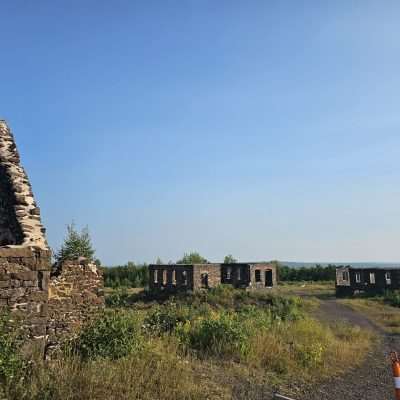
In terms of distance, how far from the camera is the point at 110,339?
7.91m

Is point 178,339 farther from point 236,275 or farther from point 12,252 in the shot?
point 236,275

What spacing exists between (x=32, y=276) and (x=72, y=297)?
7.48 ft

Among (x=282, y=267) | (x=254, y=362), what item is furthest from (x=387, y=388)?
(x=282, y=267)

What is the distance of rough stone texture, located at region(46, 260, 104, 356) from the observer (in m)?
9.21

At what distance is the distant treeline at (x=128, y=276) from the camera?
4764 centimetres

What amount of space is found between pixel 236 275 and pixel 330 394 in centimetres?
2686

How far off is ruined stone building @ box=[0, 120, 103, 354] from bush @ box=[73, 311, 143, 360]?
0.70 meters

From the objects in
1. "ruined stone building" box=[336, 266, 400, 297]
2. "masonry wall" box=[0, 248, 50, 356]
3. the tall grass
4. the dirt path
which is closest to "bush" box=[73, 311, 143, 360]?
the tall grass

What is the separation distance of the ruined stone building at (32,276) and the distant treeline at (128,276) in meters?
37.9

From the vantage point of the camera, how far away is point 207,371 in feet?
27.3

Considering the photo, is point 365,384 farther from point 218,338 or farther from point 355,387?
point 218,338

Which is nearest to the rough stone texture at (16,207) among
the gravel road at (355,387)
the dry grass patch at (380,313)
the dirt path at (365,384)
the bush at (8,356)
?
the bush at (8,356)

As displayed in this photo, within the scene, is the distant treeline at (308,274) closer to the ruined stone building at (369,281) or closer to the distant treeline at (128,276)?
the ruined stone building at (369,281)

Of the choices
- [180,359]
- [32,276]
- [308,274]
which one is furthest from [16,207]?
[308,274]
